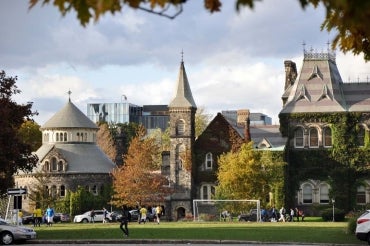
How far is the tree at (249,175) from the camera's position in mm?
76375

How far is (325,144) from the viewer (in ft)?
267

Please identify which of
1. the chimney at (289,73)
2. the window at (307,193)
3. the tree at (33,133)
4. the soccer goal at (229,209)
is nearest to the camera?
the soccer goal at (229,209)

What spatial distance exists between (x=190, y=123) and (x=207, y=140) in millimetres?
2397

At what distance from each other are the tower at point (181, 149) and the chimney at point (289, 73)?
1085 centimetres

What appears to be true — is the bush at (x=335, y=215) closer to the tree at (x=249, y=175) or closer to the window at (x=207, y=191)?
the tree at (x=249, y=175)

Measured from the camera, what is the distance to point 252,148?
7975 centimetres

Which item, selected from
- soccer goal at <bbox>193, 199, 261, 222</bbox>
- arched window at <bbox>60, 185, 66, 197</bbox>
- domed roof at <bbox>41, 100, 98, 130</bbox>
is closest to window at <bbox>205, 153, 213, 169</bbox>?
soccer goal at <bbox>193, 199, 261, 222</bbox>

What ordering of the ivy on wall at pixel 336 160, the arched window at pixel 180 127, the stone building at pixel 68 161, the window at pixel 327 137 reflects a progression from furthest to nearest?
the stone building at pixel 68 161, the arched window at pixel 180 127, the window at pixel 327 137, the ivy on wall at pixel 336 160

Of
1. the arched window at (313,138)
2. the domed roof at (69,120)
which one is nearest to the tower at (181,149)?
the arched window at (313,138)

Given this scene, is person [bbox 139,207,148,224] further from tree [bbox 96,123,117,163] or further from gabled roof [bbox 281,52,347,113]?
tree [bbox 96,123,117,163]

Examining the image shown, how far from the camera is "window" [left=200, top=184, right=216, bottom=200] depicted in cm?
8529

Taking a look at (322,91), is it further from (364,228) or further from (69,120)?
(364,228)

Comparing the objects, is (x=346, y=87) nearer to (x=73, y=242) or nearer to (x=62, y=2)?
(x=73, y=242)

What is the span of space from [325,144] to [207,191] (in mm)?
12211
